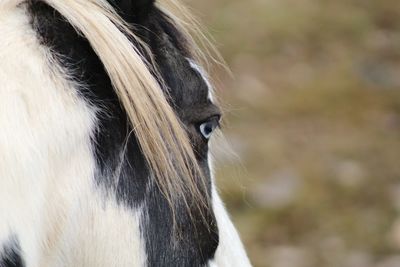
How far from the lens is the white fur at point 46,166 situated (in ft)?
4.20

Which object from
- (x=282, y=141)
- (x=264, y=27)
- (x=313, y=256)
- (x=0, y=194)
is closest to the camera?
(x=0, y=194)

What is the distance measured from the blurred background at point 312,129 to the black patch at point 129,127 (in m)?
1.80

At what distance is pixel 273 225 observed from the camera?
4.01m

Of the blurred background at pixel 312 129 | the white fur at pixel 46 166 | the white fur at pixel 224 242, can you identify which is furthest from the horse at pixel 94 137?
the blurred background at pixel 312 129

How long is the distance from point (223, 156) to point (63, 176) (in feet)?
8.75

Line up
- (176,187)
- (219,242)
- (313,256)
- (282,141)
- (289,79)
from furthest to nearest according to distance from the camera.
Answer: (289,79) < (282,141) < (313,256) < (219,242) < (176,187)

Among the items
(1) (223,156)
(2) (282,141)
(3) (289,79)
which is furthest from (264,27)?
(1) (223,156)

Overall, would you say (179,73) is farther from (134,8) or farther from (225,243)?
(225,243)

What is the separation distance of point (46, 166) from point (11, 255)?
115mm

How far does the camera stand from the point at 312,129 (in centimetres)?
464

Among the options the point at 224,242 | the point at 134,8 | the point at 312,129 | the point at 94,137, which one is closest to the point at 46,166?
the point at 94,137

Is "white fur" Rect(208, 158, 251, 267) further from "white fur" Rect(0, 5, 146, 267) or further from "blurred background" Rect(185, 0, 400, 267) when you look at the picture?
"blurred background" Rect(185, 0, 400, 267)

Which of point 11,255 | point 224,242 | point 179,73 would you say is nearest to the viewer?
point 11,255

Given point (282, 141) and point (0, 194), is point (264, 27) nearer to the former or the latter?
point (282, 141)
